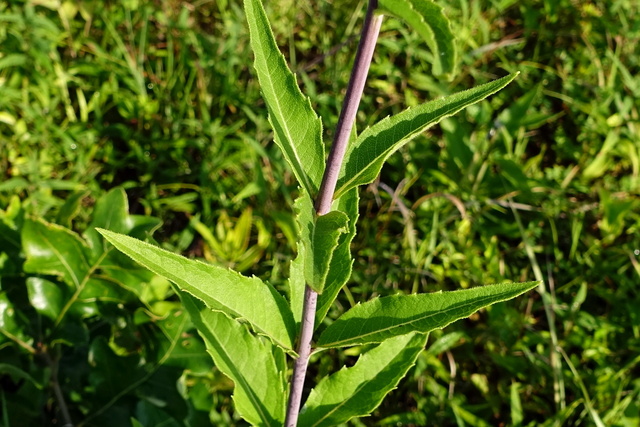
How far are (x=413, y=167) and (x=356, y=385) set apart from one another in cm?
190

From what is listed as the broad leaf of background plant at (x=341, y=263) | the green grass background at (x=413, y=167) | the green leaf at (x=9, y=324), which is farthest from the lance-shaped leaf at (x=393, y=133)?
the green grass background at (x=413, y=167)

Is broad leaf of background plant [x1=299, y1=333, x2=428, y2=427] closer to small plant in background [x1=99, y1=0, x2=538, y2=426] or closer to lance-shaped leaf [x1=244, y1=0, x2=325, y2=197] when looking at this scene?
small plant in background [x1=99, y1=0, x2=538, y2=426]

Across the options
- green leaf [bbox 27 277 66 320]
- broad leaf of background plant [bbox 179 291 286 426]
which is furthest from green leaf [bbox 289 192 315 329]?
green leaf [bbox 27 277 66 320]

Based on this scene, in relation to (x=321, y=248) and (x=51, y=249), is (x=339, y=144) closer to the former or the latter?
(x=321, y=248)

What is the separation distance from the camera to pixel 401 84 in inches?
141

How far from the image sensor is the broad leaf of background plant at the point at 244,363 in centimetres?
134

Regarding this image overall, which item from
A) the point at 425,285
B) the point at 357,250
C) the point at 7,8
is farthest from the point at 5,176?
the point at 425,285

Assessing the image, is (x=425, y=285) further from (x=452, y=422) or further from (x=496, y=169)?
(x=496, y=169)

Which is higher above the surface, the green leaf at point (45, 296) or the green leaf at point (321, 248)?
the green leaf at point (321, 248)

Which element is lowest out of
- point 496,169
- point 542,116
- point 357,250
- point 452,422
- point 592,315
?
point 452,422

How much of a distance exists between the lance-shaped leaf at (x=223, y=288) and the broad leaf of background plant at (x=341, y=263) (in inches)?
3.2

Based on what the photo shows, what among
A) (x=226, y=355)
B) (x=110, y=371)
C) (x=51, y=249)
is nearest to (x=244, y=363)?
(x=226, y=355)

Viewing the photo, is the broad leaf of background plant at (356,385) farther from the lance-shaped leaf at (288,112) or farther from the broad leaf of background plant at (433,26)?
the broad leaf of background plant at (433,26)

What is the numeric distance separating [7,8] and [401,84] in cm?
211
